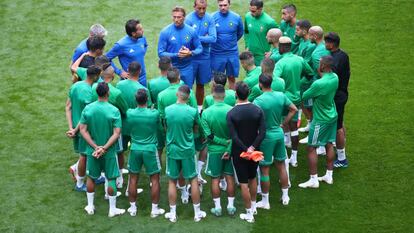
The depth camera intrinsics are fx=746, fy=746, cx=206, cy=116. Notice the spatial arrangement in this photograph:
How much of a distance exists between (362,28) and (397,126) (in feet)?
13.0

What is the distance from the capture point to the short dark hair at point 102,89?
9.89 meters

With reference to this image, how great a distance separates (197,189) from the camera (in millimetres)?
10258

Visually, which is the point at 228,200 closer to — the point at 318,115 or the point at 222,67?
the point at 318,115

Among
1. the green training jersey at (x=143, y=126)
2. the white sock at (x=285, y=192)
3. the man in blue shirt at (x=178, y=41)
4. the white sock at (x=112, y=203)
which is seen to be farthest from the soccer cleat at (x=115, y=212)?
the man in blue shirt at (x=178, y=41)

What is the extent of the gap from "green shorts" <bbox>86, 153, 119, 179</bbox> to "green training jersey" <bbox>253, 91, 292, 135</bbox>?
2.10 metres

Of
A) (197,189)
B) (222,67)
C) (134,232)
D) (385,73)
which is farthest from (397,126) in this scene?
(134,232)

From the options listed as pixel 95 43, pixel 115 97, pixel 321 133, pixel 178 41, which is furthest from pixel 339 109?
pixel 95 43

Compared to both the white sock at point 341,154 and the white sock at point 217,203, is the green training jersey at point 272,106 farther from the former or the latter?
the white sock at point 341,154

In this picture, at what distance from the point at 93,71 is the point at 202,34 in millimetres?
3013

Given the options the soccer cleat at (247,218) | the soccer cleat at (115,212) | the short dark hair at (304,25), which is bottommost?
the soccer cleat at (115,212)

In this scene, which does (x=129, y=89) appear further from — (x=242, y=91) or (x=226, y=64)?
(x=226, y=64)

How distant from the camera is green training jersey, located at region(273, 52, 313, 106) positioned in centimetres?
1105

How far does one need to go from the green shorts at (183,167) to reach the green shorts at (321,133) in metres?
1.92

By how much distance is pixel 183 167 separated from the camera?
33.3 ft
